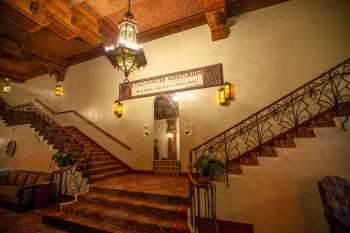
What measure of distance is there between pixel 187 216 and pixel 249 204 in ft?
4.79

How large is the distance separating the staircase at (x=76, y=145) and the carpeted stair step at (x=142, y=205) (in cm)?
96

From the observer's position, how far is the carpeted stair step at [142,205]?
331 cm

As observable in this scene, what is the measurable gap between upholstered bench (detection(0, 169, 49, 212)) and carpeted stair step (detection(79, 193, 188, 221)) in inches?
83.0

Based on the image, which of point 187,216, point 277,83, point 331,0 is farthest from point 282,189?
point 331,0

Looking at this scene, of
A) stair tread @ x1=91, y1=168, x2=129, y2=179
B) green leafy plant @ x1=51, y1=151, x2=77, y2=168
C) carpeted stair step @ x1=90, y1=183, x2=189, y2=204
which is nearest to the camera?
carpeted stair step @ x1=90, y1=183, x2=189, y2=204

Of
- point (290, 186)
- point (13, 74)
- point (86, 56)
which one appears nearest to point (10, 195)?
point (86, 56)

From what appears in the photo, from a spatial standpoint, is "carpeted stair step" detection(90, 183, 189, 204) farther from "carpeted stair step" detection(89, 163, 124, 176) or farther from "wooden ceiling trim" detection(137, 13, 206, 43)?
"wooden ceiling trim" detection(137, 13, 206, 43)

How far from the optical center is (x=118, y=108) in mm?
7078

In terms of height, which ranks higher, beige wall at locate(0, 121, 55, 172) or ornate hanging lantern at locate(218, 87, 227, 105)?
ornate hanging lantern at locate(218, 87, 227, 105)

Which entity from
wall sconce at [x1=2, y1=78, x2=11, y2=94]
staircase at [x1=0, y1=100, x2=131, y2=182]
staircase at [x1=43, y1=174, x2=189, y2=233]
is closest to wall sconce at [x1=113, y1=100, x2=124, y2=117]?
staircase at [x1=0, y1=100, x2=131, y2=182]

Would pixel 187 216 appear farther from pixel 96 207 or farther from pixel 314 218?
pixel 314 218

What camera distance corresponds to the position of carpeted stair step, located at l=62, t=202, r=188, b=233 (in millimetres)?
3031

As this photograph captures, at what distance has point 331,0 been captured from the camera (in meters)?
4.71

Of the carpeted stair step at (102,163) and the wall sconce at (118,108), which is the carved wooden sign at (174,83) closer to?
the wall sconce at (118,108)
